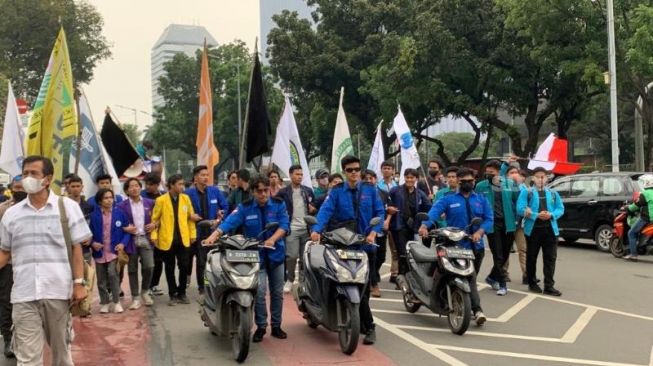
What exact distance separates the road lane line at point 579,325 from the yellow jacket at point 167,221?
183 inches

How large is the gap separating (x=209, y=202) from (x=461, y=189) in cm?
337

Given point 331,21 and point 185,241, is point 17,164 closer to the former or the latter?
point 185,241

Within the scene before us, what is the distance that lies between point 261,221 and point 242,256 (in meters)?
0.73

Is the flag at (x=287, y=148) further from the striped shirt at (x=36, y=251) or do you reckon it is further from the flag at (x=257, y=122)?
the striped shirt at (x=36, y=251)

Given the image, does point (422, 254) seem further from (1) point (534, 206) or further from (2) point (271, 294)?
(1) point (534, 206)

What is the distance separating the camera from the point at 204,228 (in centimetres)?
865

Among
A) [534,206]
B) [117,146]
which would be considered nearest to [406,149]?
[534,206]

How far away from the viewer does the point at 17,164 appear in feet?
33.4

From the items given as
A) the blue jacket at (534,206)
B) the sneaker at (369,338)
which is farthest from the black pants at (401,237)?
the sneaker at (369,338)

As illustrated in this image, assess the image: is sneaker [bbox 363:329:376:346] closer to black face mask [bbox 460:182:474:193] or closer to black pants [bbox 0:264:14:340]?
black face mask [bbox 460:182:474:193]

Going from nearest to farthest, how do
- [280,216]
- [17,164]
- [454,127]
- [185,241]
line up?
[280,216] → [185,241] → [17,164] → [454,127]

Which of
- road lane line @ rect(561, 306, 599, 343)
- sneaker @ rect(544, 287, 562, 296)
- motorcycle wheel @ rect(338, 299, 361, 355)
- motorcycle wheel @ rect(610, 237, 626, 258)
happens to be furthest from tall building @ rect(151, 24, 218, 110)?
motorcycle wheel @ rect(338, 299, 361, 355)

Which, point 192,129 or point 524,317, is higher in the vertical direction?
point 192,129

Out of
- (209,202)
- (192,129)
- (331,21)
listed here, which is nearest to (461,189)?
(209,202)
